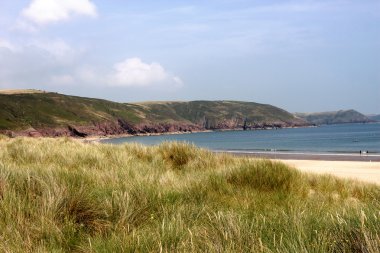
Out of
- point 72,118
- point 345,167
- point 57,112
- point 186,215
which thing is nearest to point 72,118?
point 72,118

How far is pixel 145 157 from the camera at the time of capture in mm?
12461

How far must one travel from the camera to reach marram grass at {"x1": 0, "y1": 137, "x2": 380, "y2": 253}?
3.25 metres

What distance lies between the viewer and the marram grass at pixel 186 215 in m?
3.25

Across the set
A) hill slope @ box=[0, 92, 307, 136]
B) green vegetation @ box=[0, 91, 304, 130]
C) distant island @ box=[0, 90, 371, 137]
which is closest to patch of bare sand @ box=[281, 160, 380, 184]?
distant island @ box=[0, 90, 371, 137]

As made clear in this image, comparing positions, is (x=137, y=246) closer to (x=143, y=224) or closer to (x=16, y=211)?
(x=143, y=224)

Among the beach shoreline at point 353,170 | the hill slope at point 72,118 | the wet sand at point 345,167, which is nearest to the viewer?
the beach shoreline at point 353,170

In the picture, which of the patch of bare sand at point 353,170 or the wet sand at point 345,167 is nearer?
the patch of bare sand at point 353,170

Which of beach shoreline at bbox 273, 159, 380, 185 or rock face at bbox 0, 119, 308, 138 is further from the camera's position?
rock face at bbox 0, 119, 308, 138

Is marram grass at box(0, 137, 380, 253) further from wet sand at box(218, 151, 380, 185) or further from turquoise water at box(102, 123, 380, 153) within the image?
turquoise water at box(102, 123, 380, 153)

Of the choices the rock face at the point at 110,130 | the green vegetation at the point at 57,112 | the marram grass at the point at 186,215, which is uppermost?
the green vegetation at the point at 57,112

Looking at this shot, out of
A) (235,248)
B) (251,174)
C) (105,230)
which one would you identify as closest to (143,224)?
(105,230)

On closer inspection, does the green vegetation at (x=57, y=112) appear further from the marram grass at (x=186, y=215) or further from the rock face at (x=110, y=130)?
the marram grass at (x=186, y=215)

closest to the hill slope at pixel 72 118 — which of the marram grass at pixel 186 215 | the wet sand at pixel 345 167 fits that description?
the wet sand at pixel 345 167

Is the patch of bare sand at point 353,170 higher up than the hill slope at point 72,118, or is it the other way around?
the hill slope at point 72,118
